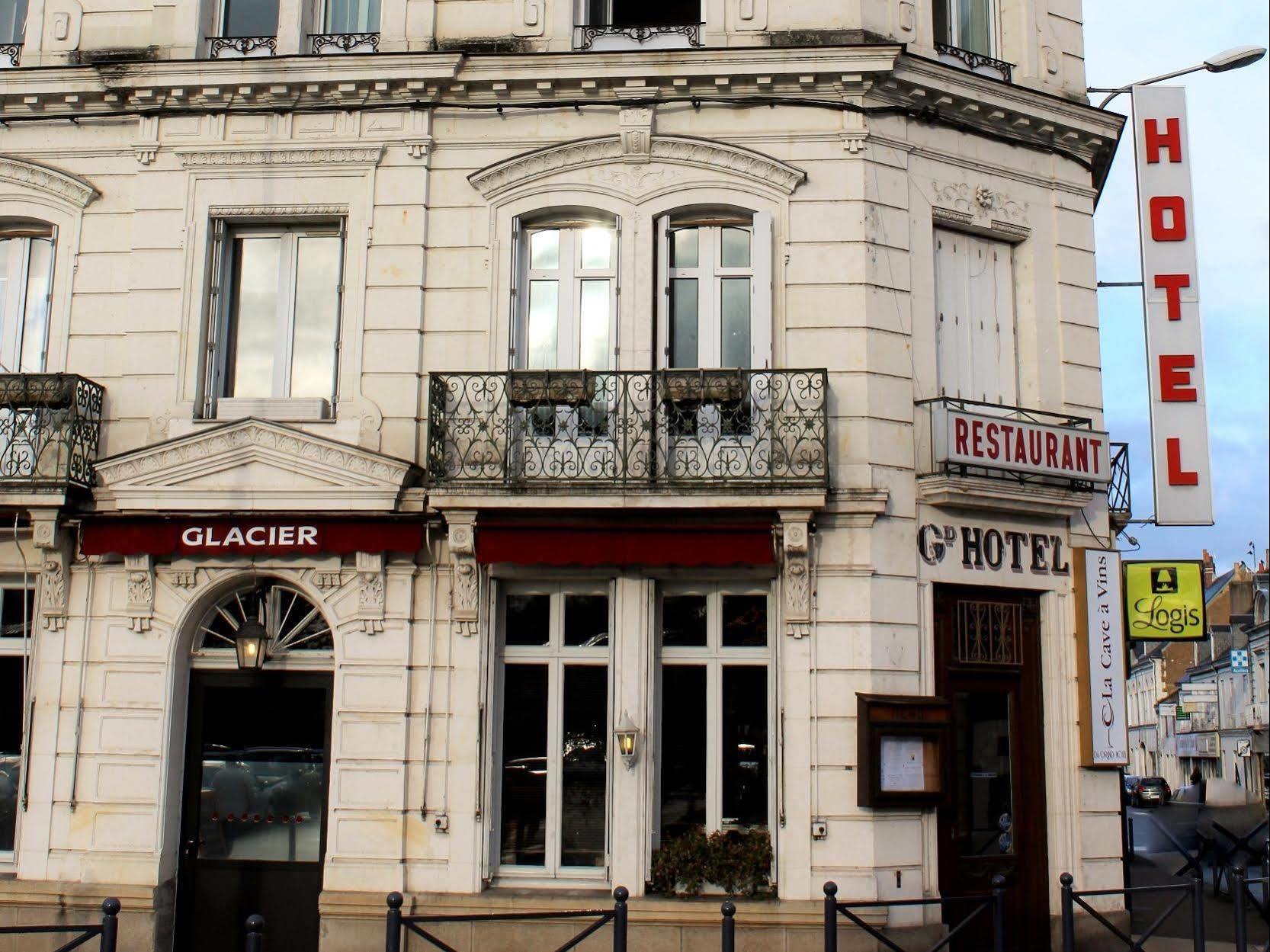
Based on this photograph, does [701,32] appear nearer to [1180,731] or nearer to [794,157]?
[794,157]

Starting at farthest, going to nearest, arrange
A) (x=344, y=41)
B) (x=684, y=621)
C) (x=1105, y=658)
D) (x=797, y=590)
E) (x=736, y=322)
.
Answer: (x=344, y=41), (x=1105, y=658), (x=736, y=322), (x=684, y=621), (x=797, y=590)

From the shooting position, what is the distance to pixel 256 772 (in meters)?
12.2

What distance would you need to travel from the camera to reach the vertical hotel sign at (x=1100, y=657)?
12227 millimetres

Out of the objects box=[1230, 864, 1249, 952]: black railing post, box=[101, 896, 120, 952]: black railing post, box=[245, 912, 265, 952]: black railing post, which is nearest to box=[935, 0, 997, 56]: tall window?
box=[1230, 864, 1249, 952]: black railing post

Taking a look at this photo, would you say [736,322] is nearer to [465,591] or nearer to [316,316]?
[465,591]

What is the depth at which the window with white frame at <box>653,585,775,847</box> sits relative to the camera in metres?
11.6

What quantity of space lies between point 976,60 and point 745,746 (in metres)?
7.04

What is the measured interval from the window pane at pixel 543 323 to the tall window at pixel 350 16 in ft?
10.2

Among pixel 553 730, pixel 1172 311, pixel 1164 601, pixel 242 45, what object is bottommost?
pixel 553 730

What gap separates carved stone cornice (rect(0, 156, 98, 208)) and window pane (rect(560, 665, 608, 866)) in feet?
21.0

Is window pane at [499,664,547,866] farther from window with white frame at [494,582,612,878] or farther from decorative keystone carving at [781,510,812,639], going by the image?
decorative keystone carving at [781,510,812,639]

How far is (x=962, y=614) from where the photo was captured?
1216 centimetres

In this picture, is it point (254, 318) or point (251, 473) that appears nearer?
point (251, 473)

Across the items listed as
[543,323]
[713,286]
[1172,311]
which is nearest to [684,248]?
[713,286]
